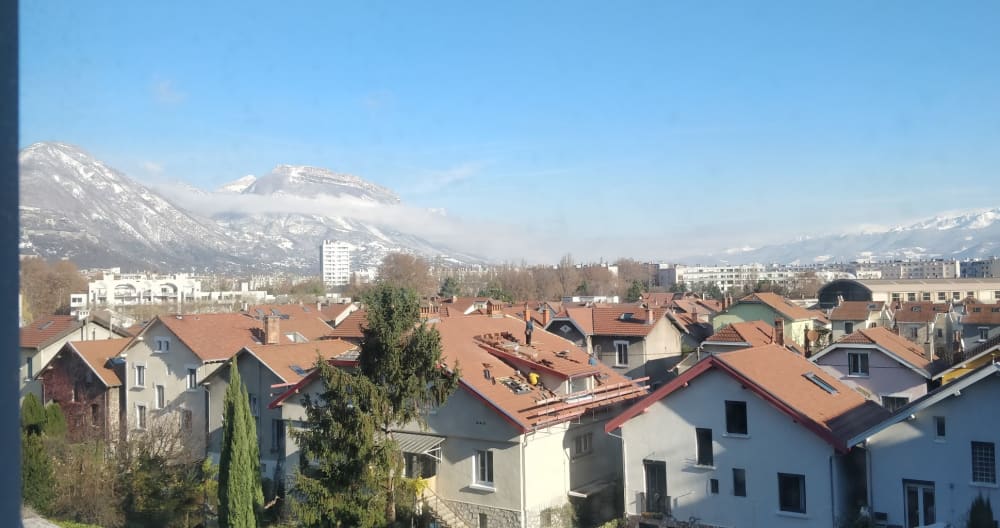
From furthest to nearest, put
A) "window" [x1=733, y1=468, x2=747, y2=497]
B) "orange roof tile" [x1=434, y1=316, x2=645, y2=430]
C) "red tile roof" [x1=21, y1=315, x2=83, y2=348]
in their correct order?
"red tile roof" [x1=21, y1=315, x2=83, y2=348], "orange roof tile" [x1=434, y1=316, x2=645, y2=430], "window" [x1=733, y1=468, x2=747, y2=497]

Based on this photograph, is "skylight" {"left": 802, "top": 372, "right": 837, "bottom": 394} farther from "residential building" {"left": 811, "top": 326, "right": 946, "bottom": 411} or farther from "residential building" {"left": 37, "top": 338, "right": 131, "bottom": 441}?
"residential building" {"left": 37, "top": 338, "right": 131, "bottom": 441}

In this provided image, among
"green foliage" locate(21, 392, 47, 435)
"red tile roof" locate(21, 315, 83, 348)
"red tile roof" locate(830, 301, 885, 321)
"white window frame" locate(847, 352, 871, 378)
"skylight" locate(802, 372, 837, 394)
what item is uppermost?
"red tile roof" locate(21, 315, 83, 348)

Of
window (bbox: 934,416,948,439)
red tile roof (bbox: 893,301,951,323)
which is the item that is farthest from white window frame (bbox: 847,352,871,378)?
red tile roof (bbox: 893,301,951,323)

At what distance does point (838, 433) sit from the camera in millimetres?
18062

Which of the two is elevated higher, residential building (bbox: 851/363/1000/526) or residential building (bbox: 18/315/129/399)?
residential building (bbox: 18/315/129/399)

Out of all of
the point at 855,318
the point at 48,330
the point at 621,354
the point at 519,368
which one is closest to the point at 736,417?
the point at 519,368

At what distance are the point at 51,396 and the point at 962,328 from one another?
1909 inches

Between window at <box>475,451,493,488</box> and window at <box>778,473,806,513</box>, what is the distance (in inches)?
286

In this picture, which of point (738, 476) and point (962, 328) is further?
point (962, 328)

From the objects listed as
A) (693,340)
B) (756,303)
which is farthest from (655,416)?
(756,303)

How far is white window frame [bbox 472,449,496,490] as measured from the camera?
69.9 feet

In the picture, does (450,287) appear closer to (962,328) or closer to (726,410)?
(962,328)

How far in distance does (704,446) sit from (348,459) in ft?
28.4

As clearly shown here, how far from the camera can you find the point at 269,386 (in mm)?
27547
